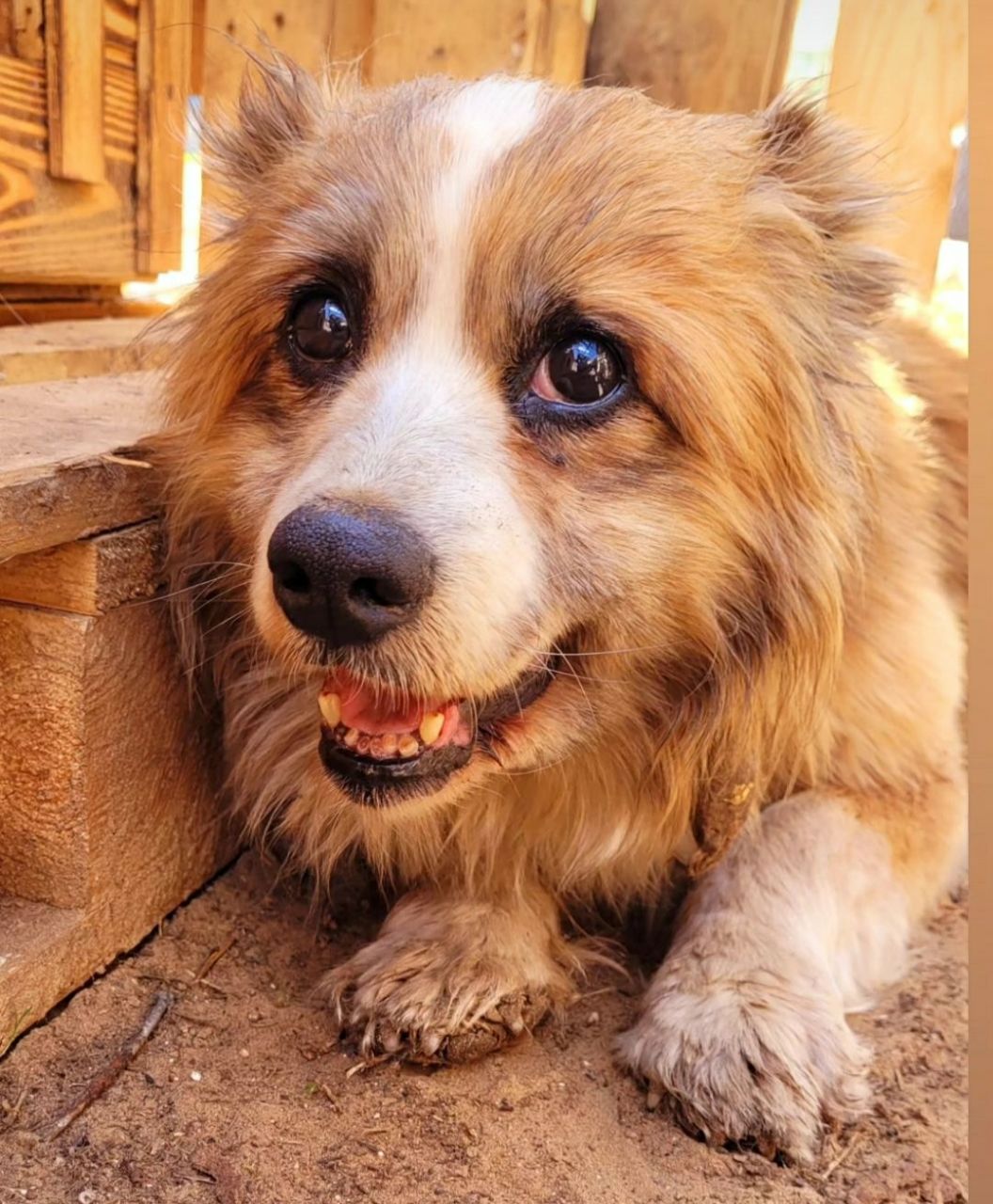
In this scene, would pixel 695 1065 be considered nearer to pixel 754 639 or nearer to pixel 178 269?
pixel 754 639

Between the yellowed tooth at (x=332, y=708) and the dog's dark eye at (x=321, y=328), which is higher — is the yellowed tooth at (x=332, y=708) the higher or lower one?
the lower one

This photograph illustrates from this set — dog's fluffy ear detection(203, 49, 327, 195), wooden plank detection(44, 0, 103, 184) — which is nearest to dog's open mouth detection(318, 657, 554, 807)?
dog's fluffy ear detection(203, 49, 327, 195)

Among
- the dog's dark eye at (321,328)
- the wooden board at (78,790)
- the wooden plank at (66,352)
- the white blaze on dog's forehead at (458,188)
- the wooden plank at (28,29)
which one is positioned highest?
the wooden plank at (28,29)

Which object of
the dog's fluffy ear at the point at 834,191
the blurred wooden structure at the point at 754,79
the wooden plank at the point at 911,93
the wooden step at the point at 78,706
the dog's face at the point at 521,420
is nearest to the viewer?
the dog's face at the point at 521,420

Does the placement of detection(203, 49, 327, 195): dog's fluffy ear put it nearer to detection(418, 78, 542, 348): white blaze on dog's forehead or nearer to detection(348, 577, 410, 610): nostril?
detection(418, 78, 542, 348): white blaze on dog's forehead

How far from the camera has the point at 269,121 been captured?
2092mm

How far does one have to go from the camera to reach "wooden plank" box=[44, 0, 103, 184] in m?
2.62

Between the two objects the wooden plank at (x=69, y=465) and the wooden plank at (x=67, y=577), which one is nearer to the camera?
the wooden plank at (x=69, y=465)

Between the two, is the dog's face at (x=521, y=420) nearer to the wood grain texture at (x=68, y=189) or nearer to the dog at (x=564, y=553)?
the dog at (x=564, y=553)

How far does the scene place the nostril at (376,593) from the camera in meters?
1.44

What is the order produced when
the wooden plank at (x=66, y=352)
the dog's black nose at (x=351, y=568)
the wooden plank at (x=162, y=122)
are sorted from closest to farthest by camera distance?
1. the dog's black nose at (x=351, y=568)
2. the wooden plank at (x=66, y=352)
3. the wooden plank at (x=162, y=122)

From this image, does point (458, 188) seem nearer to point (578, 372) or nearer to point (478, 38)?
point (578, 372)

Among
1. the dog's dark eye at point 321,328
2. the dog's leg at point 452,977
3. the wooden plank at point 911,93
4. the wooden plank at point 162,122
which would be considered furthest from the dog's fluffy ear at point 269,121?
the dog's leg at point 452,977

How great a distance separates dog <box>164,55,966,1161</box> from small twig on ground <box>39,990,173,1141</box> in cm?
28
